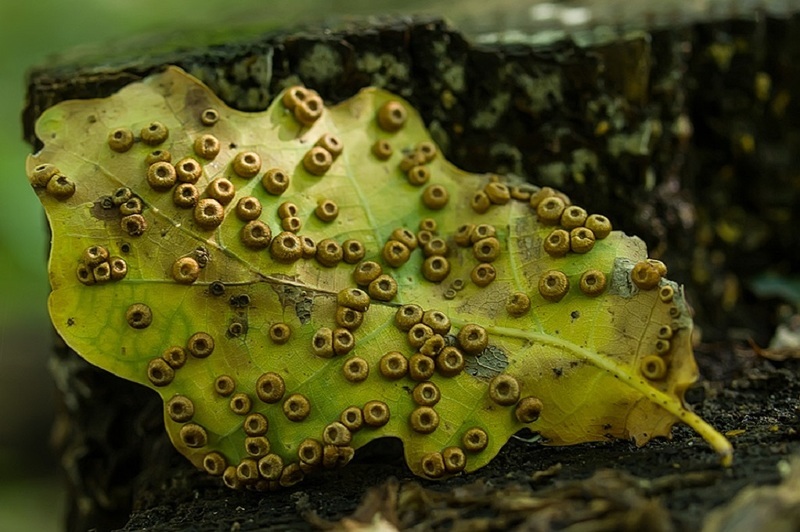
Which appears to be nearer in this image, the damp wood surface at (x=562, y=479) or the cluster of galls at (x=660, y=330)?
the damp wood surface at (x=562, y=479)

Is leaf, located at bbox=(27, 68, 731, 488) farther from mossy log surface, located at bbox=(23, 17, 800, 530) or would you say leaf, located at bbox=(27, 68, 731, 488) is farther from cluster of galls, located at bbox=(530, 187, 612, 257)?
mossy log surface, located at bbox=(23, 17, 800, 530)

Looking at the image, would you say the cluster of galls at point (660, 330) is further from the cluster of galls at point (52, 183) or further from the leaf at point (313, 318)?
the cluster of galls at point (52, 183)

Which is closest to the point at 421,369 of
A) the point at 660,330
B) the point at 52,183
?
the point at 660,330

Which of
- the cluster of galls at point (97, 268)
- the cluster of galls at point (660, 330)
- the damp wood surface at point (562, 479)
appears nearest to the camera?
the damp wood surface at point (562, 479)

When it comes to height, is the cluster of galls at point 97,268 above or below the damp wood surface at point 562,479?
above

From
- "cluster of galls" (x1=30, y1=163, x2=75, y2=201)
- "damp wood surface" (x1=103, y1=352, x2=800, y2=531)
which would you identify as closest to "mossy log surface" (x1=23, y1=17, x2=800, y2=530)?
"damp wood surface" (x1=103, y1=352, x2=800, y2=531)

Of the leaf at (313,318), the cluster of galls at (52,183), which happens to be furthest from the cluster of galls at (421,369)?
the cluster of galls at (52,183)

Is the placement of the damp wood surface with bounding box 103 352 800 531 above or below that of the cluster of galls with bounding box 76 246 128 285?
below
